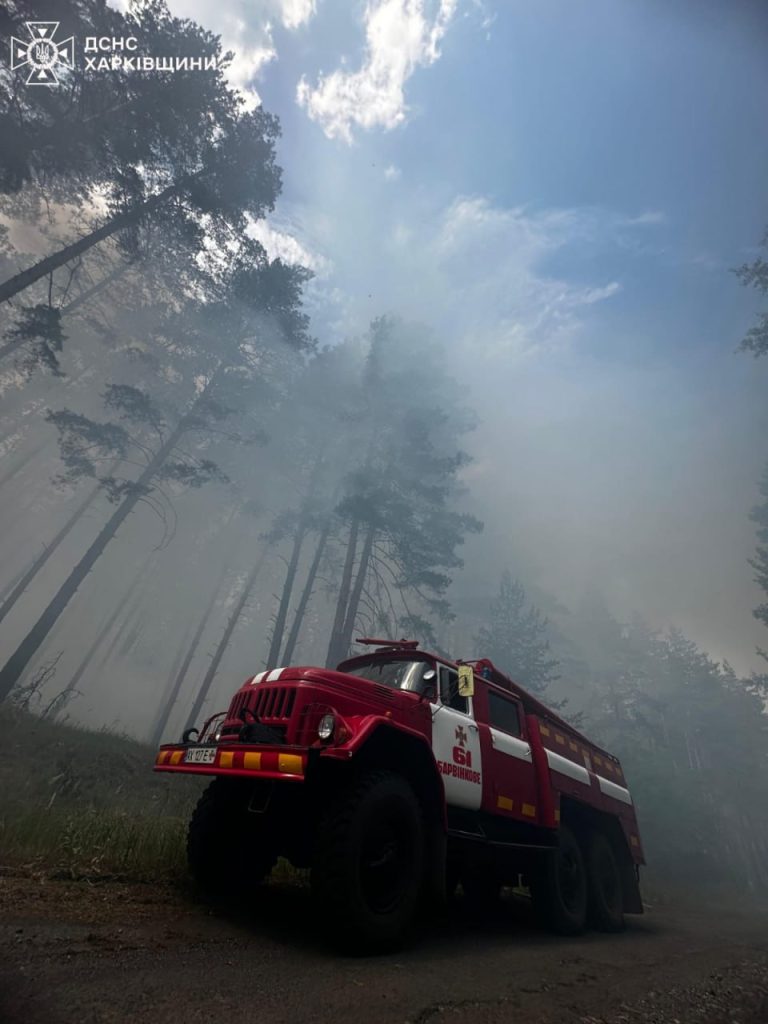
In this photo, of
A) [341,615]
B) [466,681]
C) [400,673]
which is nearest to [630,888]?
[466,681]

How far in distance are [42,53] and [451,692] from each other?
17.4m

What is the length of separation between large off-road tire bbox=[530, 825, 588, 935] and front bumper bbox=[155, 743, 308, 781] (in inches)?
199

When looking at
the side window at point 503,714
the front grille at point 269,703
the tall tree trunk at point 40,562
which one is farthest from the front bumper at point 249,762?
the tall tree trunk at point 40,562

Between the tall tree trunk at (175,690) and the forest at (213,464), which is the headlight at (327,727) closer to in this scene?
the forest at (213,464)

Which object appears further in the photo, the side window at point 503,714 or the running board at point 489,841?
the side window at point 503,714

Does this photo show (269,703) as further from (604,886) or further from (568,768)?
(604,886)

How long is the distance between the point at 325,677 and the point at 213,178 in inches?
676

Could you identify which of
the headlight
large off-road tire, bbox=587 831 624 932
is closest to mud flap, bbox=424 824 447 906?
the headlight

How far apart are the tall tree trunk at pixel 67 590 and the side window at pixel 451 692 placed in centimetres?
1240

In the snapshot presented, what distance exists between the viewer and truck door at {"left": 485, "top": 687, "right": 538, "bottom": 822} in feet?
18.5

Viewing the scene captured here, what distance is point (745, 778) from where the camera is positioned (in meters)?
42.8

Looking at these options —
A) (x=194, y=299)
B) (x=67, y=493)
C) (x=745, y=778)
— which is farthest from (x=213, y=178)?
(x=745, y=778)

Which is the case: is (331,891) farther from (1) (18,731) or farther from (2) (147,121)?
(2) (147,121)

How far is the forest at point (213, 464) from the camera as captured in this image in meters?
12.9
